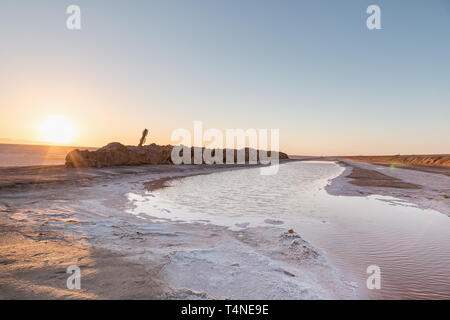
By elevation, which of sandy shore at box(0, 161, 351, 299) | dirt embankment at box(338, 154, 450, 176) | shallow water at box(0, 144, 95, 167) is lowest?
dirt embankment at box(338, 154, 450, 176)

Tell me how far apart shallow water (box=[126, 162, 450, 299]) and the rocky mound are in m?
12.7

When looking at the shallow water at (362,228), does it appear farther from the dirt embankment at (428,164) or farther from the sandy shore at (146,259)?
the dirt embankment at (428,164)

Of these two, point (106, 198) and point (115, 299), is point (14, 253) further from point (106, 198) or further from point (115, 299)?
point (106, 198)

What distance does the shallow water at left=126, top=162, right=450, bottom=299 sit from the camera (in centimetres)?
360

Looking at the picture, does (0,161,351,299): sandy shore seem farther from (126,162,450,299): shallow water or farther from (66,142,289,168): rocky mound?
(66,142,289,168): rocky mound

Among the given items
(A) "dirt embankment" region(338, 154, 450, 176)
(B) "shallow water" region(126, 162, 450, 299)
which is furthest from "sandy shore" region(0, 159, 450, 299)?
(A) "dirt embankment" region(338, 154, 450, 176)

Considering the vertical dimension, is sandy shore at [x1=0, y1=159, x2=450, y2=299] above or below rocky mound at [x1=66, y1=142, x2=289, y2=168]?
below

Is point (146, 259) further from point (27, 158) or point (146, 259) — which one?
point (27, 158)

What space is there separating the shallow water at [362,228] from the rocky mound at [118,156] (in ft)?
41.6

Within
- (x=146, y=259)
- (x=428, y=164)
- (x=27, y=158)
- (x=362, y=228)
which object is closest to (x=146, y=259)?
(x=146, y=259)

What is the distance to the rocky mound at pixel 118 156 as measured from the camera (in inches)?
712

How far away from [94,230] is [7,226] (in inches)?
72.2

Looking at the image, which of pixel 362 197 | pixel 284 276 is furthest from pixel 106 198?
pixel 362 197

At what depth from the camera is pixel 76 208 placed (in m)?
7.00
